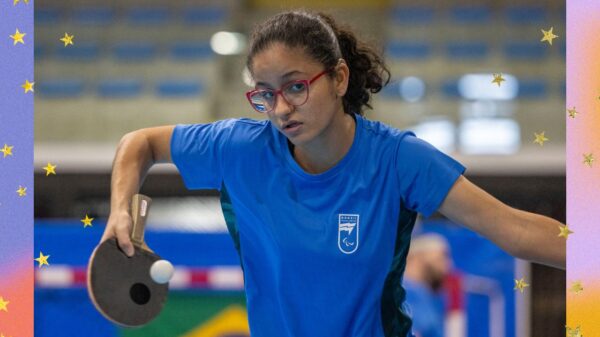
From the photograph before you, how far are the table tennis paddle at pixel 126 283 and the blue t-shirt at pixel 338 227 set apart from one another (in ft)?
1.19

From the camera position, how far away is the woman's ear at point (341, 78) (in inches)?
109

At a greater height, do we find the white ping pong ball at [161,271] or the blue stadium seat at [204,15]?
the blue stadium seat at [204,15]

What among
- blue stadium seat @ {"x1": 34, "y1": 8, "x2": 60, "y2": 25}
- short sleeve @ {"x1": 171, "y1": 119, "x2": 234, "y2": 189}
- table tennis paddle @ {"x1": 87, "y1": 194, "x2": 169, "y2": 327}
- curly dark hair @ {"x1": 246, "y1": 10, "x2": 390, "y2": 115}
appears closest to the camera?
table tennis paddle @ {"x1": 87, "y1": 194, "x2": 169, "y2": 327}

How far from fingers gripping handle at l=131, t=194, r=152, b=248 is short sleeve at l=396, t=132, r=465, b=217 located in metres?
0.78

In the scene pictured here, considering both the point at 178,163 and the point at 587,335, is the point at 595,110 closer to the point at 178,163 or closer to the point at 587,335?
the point at 587,335

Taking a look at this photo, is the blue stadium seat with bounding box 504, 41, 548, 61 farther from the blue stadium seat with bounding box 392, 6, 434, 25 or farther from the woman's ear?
the woman's ear

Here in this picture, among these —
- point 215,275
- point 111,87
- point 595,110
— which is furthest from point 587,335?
point 111,87

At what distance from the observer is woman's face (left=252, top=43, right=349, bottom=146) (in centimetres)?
262

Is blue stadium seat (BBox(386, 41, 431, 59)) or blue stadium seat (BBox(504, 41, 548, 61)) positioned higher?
blue stadium seat (BBox(386, 41, 431, 59))

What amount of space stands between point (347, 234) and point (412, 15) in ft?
26.2

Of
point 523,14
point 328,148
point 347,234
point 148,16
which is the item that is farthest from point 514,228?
point 148,16

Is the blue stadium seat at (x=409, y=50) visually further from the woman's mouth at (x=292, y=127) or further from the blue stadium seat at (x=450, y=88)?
the woman's mouth at (x=292, y=127)

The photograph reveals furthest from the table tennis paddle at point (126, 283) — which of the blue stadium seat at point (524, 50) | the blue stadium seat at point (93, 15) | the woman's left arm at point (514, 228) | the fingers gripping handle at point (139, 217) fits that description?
the blue stadium seat at point (524, 50)

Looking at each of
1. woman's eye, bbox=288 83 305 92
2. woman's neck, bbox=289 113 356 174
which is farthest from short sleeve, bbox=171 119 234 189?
woman's eye, bbox=288 83 305 92
